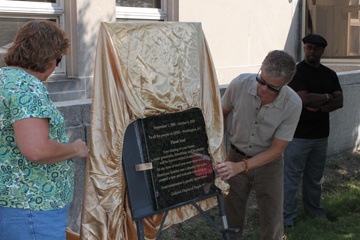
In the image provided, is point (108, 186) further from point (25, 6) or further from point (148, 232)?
point (25, 6)

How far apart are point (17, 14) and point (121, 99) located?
3386 millimetres

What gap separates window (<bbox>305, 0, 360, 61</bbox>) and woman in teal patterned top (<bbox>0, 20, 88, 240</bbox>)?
31.8ft

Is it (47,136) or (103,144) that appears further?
(103,144)

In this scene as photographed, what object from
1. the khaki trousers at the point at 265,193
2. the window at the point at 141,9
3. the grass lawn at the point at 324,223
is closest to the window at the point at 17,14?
the window at the point at 141,9

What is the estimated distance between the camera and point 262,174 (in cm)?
467

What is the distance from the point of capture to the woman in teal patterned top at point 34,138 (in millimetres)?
3039

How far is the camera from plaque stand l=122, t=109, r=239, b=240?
353cm

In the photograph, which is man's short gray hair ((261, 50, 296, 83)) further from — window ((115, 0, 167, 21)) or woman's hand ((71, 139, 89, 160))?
window ((115, 0, 167, 21))

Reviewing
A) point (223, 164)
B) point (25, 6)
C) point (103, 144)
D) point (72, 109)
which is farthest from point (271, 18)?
point (103, 144)

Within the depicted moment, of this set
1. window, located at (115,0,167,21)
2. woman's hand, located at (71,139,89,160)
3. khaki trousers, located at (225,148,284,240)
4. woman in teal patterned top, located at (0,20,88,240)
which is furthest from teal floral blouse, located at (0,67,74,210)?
window, located at (115,0,167,21)

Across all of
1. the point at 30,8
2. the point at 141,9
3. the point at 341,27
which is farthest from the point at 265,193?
the point at 341,27

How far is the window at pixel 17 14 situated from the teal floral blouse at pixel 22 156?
11.0 ft

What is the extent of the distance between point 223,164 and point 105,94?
0.99 meters

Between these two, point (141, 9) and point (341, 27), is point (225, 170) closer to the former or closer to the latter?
point (141, 9)
